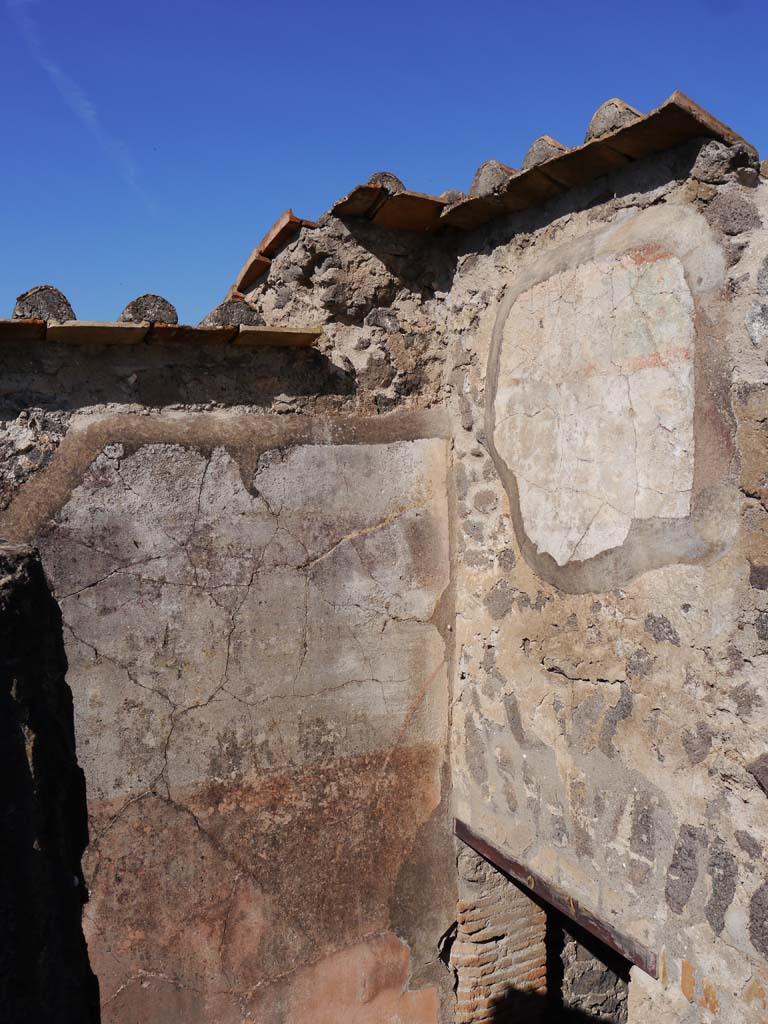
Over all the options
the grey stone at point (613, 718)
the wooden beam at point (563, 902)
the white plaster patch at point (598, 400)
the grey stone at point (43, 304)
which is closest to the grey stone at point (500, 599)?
the white plaster patch at point (598, 400)

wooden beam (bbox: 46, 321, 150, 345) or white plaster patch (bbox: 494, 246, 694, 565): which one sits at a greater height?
wooden beam (bbox: 46, 321, 150, 345)

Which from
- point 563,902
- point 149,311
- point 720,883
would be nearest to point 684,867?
point 720,883

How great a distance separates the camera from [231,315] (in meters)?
3.15

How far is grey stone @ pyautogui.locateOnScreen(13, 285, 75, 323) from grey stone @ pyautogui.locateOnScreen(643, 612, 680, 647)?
210cm

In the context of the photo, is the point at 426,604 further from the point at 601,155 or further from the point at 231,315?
the point at 601,155

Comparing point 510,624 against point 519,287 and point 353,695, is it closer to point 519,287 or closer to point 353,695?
point 353,695

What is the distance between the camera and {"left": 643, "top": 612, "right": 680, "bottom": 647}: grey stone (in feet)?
7.83

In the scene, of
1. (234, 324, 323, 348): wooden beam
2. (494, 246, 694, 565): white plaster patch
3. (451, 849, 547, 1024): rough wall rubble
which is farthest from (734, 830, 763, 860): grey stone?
(234, 324, 323, 348): wooden beam

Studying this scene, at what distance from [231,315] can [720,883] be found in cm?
247

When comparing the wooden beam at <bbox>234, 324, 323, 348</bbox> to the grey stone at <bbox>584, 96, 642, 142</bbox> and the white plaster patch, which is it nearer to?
the white plaster patch

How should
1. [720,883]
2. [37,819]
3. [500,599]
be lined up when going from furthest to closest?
[500,599]
[720,883]
[37,819]

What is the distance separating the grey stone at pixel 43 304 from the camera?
2736mm

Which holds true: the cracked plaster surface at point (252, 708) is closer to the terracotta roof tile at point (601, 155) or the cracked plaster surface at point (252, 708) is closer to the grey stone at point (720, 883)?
the terracotta roof tile at point (601, 155)

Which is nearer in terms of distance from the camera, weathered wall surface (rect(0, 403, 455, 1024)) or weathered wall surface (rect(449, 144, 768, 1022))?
weathered wall surface (rect(449, 144, 768, 1022))
